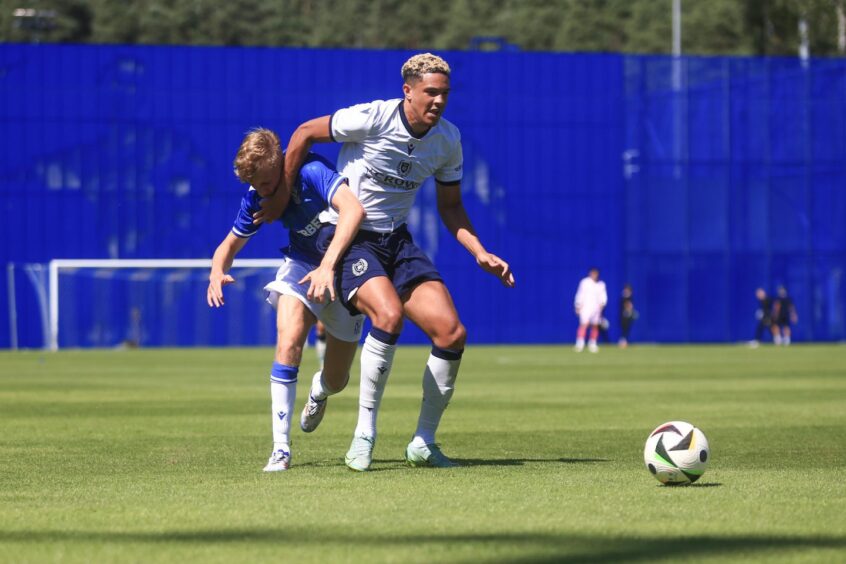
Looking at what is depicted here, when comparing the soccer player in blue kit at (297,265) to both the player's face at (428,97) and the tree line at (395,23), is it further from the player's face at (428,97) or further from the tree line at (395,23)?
the tree line at (395,23)

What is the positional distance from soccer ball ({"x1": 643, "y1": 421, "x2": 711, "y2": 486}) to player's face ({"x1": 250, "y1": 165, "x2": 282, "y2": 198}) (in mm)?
2658

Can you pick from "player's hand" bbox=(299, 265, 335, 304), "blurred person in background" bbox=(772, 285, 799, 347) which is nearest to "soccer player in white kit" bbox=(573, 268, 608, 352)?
"blurred person in background" bbox=(772, 285, 799, 347)

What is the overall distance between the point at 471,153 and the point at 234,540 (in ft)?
148

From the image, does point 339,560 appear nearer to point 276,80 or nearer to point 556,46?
point 276,80

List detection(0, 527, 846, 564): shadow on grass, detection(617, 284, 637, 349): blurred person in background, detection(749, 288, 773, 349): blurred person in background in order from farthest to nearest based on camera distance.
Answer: detection(749, 288, 773, 349): blurred person in background
detection(617, 284, 637, 349): blurred person in background
detection(0, 527, 846, 564): shadow on grass

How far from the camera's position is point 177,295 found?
1855 inches

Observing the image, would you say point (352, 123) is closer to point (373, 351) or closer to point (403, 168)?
point (403, 168)

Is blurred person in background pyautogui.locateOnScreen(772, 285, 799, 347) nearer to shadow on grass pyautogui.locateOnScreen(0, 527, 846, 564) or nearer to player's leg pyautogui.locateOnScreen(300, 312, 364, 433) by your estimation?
player's leg pyautogui.locateOnScreen(300, 312, 364, 433)

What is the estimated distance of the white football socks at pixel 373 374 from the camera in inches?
359

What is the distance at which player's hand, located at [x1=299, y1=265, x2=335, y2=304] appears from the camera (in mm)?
8609

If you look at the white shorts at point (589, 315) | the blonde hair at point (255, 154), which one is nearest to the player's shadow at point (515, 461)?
the blonde hair at point (255, 154)

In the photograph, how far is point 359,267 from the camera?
9102 mm

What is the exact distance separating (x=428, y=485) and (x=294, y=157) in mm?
2241

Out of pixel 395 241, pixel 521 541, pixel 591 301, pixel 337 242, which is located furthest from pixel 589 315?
pixel 521 541
